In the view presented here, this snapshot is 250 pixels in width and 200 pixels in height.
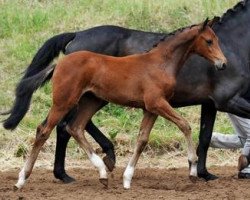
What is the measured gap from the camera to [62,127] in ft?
26.1

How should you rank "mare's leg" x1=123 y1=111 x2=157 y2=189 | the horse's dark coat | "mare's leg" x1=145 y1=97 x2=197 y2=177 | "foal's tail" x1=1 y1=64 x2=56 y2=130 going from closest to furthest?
"mare's leg" x1=145 y1=97 x2=197 y2=177, "mare's leg" x1=123 y1=111 x2=157 y2=189, "foal's tail" x1=1 y1=64 x2=56 y2=130, the horse's dark coat

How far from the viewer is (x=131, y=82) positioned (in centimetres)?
709

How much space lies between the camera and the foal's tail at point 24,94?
Answer: 24.2ft

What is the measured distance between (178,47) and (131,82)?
62 cm

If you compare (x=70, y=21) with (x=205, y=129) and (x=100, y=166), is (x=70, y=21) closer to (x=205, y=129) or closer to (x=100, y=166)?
(x=205, y=129)

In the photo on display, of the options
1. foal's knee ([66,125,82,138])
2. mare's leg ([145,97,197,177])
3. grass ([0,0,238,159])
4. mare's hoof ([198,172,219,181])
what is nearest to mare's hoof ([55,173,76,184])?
foal's knee ([66,125,82,138])

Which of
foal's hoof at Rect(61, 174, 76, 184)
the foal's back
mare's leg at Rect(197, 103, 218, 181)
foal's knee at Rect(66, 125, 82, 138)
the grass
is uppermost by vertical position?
the foal's back

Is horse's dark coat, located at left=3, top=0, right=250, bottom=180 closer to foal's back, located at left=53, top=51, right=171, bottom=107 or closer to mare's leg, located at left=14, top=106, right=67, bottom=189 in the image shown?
mare's leg, located at left=14, top=106, right=67, bottom=189

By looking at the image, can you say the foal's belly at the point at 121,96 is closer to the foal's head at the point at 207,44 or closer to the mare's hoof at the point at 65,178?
the foal's head at the point at 207,44

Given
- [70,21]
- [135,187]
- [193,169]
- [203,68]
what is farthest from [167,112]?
[70,21]

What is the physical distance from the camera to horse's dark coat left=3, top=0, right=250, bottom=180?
26.2 ft

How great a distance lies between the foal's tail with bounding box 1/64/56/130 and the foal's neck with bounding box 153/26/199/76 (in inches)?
43.0

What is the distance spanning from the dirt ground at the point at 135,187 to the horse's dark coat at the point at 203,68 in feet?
1.21

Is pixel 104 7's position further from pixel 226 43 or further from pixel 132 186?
pixel 132 186
